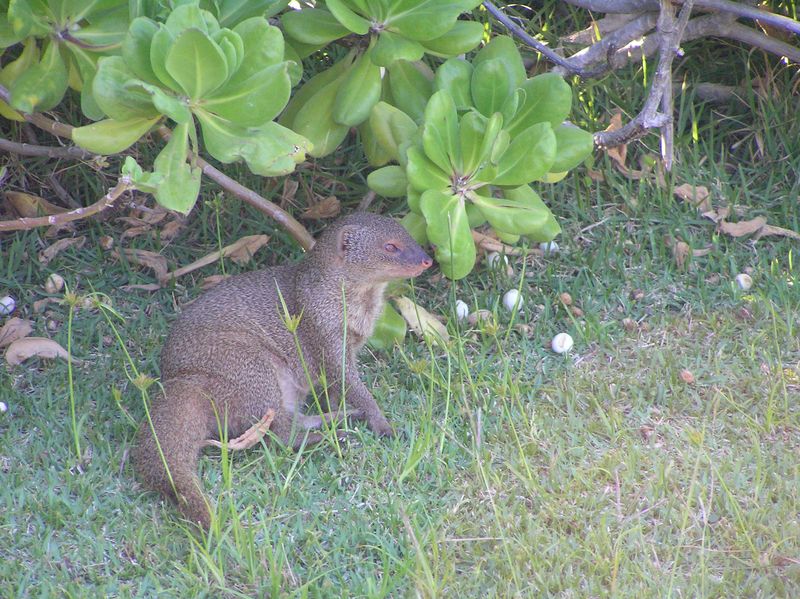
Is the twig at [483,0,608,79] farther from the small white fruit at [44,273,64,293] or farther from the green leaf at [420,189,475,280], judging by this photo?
the small white fruit at [44,273,64,293]

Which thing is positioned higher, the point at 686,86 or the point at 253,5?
the point at 253,5

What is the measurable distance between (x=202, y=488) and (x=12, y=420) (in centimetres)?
74

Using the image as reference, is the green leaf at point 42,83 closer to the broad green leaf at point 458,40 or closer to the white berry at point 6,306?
the white berry at point 6,306

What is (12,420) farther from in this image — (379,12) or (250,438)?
(379,12)

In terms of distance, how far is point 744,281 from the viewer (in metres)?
3.67

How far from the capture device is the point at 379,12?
3105mm

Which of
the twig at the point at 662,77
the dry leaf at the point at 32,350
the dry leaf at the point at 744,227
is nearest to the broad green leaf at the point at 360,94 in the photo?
the twig at the point at 662,77

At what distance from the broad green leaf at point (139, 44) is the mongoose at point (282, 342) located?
892 mm

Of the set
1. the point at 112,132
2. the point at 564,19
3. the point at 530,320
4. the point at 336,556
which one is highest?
the point at 112,132

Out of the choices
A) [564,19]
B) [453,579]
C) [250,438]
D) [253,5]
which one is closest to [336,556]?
[453,579]

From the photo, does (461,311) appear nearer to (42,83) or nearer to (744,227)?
(744,227)

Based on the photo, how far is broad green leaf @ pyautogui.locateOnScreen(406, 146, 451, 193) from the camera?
3.10 metres

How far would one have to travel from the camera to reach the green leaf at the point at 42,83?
295 cm

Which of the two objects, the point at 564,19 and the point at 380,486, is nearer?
the point at 380,486
